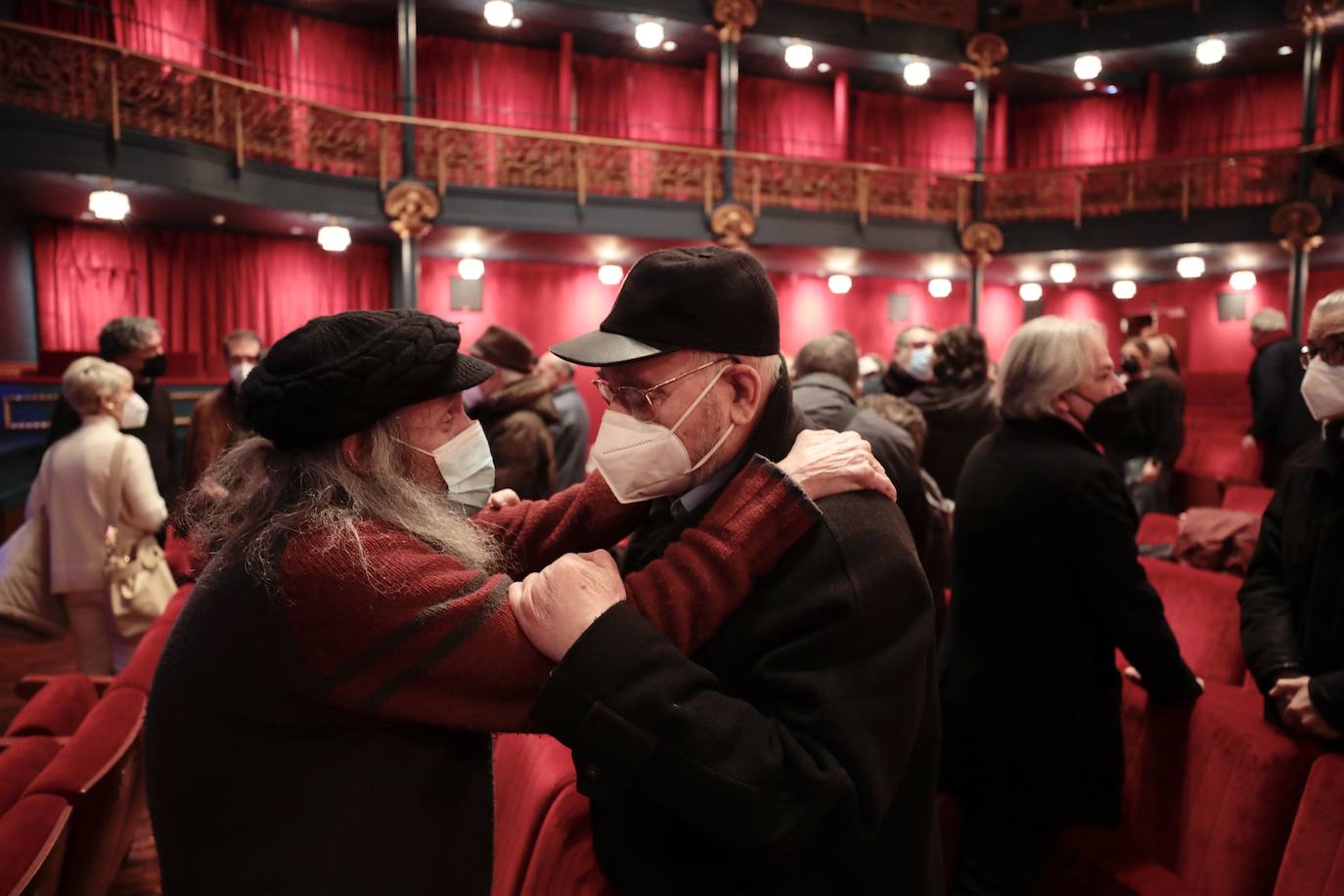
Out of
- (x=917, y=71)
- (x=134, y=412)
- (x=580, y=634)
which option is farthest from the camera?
(x=917, y=71)

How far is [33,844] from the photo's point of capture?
1.49 meters

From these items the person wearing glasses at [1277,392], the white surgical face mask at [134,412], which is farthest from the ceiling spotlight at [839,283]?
the white surgical face mask at [134,412]

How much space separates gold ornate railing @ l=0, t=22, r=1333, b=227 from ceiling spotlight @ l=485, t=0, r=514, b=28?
1561 millimetres

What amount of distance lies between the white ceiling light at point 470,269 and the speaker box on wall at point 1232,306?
35.0 feet

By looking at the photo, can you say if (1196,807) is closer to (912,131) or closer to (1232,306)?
(1232,306)

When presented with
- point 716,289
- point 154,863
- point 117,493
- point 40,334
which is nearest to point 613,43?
point 40,334

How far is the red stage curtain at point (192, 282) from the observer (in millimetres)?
10758

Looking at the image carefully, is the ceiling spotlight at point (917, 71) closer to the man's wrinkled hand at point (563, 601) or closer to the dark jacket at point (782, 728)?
the dark jacket at point (782, 728)

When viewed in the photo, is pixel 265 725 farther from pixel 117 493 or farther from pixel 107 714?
pixel 117 493

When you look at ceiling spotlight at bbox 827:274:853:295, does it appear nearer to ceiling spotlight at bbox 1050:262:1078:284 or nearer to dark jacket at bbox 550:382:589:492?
ceiling spotlight at bbox 1050:262:1078:284

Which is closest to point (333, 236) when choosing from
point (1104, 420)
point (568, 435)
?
point (568, 435)

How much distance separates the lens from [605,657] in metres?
1.00

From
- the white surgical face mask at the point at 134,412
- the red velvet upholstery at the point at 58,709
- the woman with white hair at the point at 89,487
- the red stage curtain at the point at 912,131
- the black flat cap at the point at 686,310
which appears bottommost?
the red velvet upholstery at the point at 58,709

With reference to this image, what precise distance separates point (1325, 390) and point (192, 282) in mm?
12501
